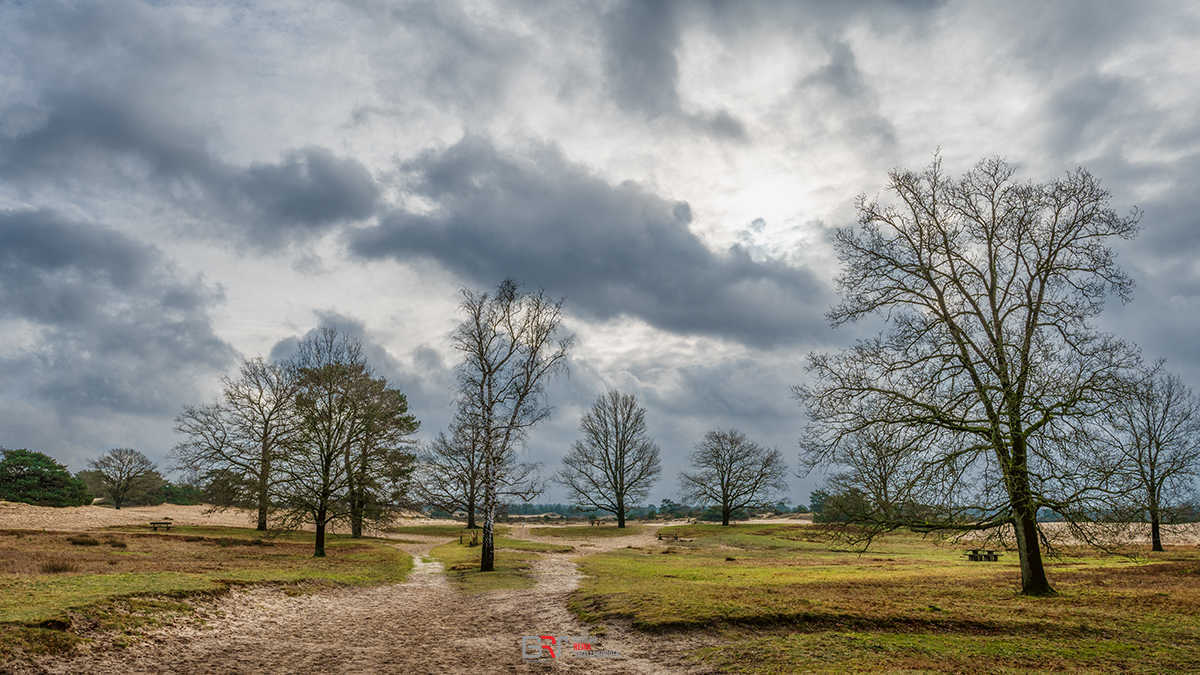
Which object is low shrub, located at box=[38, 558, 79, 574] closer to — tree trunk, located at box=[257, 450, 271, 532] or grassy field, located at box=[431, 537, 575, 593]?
grassy field, located at box=[431, 537, 575, 593]

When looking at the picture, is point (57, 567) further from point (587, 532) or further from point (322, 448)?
point (587, 532)

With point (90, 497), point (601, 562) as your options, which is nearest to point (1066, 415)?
point (601, 562)

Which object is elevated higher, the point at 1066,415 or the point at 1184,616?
the point at 1066,415

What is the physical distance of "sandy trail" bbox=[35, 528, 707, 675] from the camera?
9438 mm

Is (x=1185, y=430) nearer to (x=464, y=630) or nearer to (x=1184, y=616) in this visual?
(x=1184, y=616)

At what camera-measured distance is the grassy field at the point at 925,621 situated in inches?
351

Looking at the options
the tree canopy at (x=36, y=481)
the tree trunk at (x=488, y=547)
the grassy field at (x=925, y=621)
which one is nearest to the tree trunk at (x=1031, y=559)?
the grassy field at (x=925, y=621)

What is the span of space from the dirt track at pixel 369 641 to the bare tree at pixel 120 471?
7481cm

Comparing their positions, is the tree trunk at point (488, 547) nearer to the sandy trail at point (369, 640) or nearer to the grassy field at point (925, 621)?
the grassy field at point (925, 621)

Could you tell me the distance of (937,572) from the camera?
25062mm

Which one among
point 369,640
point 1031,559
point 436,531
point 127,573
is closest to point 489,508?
point 127,573

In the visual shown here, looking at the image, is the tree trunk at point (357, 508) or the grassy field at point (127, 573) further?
the tree trunk at point (357, 508)

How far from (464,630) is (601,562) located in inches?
686

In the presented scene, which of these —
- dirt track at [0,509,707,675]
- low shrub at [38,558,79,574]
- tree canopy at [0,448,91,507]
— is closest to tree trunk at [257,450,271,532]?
low shrub at [38,558,79,574]
